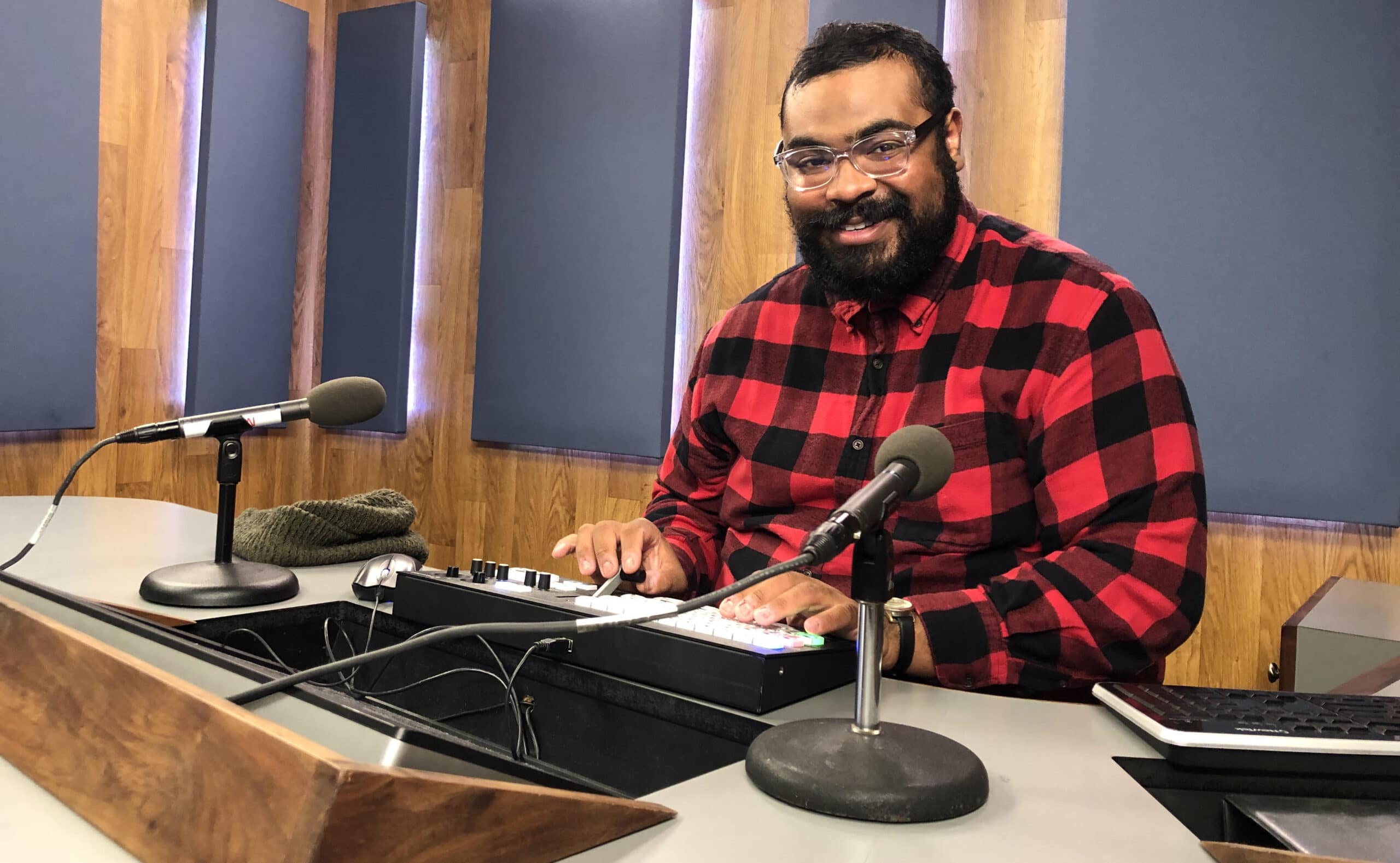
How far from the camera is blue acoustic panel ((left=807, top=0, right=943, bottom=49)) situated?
262 cm

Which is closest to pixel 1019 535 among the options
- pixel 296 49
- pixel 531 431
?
pixel 531 431

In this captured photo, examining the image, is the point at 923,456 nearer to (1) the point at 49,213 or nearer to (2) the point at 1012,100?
(2) the point at 1012,100

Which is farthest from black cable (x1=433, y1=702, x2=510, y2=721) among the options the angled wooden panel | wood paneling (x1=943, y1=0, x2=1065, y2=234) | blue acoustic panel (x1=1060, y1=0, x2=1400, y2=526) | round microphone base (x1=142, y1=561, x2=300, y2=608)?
wood paneling (x1=943, y1=0, x2=1065, y2=234)

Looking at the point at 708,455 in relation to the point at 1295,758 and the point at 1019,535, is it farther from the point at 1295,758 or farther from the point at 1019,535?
the point at 1295,758

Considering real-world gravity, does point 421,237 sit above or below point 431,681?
above

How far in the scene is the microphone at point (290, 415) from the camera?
3.57ft

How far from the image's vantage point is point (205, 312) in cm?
340

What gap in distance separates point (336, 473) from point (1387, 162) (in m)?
3.38

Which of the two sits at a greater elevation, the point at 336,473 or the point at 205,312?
the point at 205,312

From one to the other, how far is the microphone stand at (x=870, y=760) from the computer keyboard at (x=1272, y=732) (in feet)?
0.63

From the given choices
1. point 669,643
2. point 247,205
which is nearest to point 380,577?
point 669,643

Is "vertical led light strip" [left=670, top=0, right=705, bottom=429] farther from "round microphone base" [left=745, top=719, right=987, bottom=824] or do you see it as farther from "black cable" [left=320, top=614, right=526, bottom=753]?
"round microphone base" [left=745, top=719, right=987, bottom=824]

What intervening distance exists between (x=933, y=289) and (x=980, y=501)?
0.96ft

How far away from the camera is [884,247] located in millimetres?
1297
